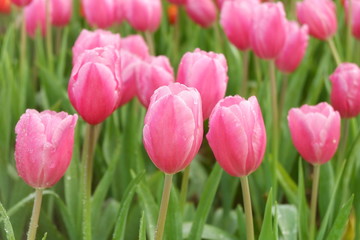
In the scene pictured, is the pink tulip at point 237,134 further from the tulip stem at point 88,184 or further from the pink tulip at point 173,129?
the tulip stem at point 88,184

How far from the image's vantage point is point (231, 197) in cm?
Result: 136

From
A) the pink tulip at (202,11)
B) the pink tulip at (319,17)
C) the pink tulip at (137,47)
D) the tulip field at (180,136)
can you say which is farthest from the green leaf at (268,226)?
the pink tulip at (202,11)

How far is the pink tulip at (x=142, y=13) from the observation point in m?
1.61

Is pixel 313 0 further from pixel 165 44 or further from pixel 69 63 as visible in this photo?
pixel 69 63

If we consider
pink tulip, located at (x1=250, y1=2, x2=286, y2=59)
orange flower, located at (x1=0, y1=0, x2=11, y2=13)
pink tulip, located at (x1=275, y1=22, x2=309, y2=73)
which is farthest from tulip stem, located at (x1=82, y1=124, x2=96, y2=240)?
orange flower, located at (x1=0, y1=0, x2=11, y2=13)

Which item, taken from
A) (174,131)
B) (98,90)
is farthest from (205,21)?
(174,131)

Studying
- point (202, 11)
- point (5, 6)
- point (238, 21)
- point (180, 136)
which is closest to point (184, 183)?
point (180, 136)

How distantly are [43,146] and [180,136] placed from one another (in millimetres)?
168

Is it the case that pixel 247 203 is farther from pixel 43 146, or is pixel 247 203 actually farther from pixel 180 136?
pixel 43 146

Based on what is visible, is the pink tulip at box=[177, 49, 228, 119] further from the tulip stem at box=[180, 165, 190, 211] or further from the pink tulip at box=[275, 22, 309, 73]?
the pink tulip at box=[275, 22, 309, 73]

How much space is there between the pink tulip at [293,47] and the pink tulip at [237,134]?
0.55 metres

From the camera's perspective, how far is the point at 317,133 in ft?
3.26

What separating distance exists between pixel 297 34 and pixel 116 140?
0.42m

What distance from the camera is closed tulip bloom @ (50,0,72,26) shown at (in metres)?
1.79
